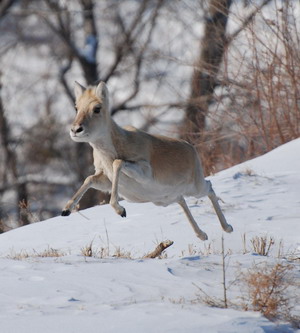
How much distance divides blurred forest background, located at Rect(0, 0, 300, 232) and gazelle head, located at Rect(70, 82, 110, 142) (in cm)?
746

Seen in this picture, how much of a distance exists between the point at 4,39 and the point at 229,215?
983 inches

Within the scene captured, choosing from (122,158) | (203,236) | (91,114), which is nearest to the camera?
(91,114)

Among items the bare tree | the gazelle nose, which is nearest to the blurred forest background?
the bare tree

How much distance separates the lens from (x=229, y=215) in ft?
38.1

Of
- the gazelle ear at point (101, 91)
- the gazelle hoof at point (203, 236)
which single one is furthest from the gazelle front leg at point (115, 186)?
the gazelle hoof at point (203, 236)

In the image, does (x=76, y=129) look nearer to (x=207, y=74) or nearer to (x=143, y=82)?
(x=207, y=74)

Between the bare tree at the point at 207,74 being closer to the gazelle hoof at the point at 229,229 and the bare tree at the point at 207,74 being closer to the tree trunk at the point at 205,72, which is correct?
the tree trunk at the point at 205,72

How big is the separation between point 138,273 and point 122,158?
5.49 feet

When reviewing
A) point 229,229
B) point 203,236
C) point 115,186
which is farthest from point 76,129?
point 229,229

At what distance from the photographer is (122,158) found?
29.1 ft

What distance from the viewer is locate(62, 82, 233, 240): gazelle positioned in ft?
27.7

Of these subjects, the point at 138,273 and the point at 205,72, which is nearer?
the point at 138,273

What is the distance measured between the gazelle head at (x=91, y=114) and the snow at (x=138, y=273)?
3.45 feet

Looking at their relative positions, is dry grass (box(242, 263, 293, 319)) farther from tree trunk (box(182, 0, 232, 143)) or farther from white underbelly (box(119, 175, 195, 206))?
tree trunk (box(182, 0, 232, 143))
